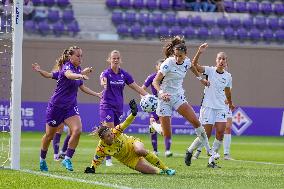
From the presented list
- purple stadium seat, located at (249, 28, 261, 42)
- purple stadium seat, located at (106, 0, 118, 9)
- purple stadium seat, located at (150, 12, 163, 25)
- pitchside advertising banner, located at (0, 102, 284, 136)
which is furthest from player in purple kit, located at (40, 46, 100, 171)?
purple stadium seat, located at (249, 28, 261, 42)

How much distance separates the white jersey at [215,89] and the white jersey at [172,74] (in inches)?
56.1

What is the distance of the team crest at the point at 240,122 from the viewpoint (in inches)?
1238

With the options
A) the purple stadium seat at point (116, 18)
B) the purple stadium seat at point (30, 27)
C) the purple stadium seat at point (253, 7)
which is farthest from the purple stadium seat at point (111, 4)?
the purple stadium seat at point (253, 7)

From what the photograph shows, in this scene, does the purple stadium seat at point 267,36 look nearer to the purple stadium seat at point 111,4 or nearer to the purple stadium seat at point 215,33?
the purple stadium seat at point 215,33

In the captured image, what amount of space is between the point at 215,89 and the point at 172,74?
184cm

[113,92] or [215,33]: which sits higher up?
[113,92]

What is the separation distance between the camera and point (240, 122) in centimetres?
3156

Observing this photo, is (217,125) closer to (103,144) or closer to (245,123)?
(103,144)

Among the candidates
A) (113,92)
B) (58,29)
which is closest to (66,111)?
(113,92)

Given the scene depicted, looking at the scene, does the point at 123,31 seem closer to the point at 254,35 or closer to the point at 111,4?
the point at 111,4

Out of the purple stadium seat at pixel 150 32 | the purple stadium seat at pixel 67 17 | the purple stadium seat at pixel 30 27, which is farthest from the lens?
the purple stadium seat at pixel 150 32

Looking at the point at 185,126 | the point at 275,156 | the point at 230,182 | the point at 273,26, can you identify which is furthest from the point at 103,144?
the point at 273,26

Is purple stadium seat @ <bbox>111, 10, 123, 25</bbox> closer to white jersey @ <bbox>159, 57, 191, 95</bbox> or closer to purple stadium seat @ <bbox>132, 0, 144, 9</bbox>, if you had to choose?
purple stadium seat @ <bbox>132, 0, 144, 9</bbox>

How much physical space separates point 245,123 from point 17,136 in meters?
18.9
